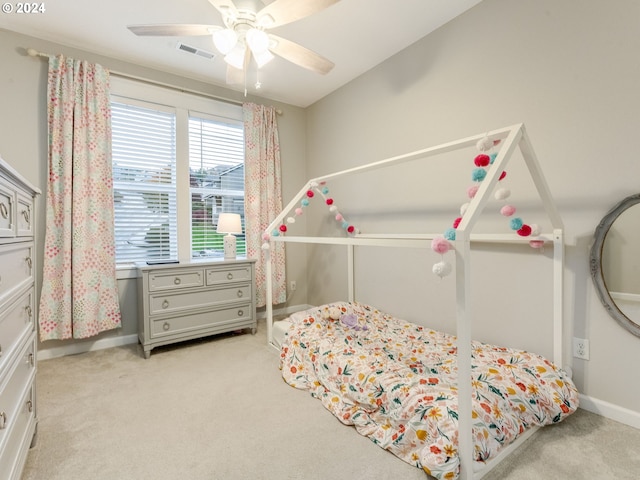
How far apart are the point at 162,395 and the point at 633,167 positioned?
283 cm

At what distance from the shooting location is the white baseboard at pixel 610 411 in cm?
153

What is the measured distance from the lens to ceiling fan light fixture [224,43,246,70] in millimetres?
1793

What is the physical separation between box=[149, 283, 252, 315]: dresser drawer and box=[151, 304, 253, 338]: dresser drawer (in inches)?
3.0

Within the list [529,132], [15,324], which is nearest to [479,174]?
[529,132]

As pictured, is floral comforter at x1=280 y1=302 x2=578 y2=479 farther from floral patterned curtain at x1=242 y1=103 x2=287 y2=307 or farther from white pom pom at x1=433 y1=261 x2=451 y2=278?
floral patterned curtain at x1=242 y1=103 x2=287 y2=307

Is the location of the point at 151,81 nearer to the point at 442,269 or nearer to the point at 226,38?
the point at 226,38

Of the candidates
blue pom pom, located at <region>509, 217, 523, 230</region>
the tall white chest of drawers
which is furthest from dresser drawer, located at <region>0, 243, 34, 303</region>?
blue pom pom, located at <region>509, 217, 523, 230</region>

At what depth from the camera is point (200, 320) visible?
8.94 ft

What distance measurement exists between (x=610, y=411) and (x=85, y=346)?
3583 mm

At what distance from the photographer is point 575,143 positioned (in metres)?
1.70

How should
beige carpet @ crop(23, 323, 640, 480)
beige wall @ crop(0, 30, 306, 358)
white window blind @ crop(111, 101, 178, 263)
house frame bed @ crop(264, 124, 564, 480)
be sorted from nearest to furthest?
1. house frame bed @ crop(264, 124, 564, 480)
2. beige carpet @ crop(23, 323, 640, 480)
3. beige wall @ crop(0, 30, 306, 358)
4. white window blind @ crop(111, 101, 178, 263)

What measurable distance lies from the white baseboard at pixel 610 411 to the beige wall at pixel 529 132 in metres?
0.03

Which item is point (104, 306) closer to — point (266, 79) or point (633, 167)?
point (266, 79)

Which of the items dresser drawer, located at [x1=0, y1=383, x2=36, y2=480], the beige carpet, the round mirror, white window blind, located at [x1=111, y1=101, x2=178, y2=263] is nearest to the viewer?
dresser drawer, located at [x1=0, y1=383, x2=36, y2=480]
